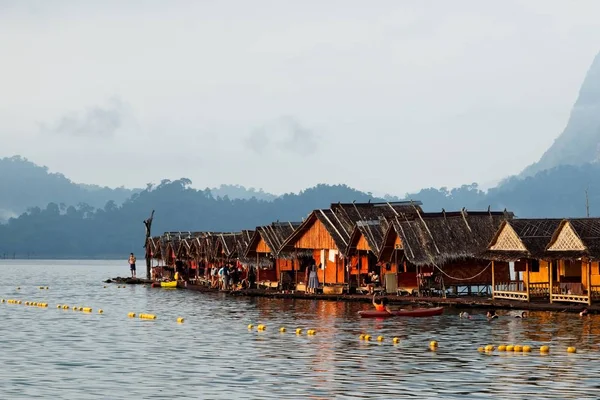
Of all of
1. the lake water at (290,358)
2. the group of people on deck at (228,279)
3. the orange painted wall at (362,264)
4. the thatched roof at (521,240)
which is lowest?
the lake water at (290,358)

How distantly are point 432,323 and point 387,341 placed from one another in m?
8.34

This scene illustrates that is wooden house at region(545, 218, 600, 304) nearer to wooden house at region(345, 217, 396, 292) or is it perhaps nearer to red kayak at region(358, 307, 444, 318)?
red kayak at region(358, 307, 444, 318)

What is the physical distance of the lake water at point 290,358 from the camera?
3067 centimetres

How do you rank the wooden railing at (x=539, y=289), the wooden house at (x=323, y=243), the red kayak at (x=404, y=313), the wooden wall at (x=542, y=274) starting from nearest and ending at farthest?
the red kayak at (x=404, y=313) → the wooden railing at (x=539, y=289) → the wooden wall at (x=542, y=274) → the wooden house at (x=323, y=243)

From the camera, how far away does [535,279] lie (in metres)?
64.7

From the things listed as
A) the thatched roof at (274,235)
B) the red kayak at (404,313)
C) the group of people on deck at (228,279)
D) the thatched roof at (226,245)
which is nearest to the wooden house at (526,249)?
the red kayak at (404,313)

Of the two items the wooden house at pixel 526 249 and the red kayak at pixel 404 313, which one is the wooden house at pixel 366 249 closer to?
the wooden house at pixel 526 249

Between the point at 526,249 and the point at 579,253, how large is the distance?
4034mm

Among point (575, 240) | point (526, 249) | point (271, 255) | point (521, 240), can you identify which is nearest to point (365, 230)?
point (521, 240)

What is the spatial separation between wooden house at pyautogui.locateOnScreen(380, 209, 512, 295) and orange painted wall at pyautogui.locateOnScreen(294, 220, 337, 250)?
6716 mm

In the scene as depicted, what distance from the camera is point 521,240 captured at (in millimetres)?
59062

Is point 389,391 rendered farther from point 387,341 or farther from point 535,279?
point 535,279

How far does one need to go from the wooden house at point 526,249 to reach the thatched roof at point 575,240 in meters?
0.89

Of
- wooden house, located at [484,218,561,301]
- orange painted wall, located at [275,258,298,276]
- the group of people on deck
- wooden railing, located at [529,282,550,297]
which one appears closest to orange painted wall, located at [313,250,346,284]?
orange painted wall, located at [275,258,298,276]
